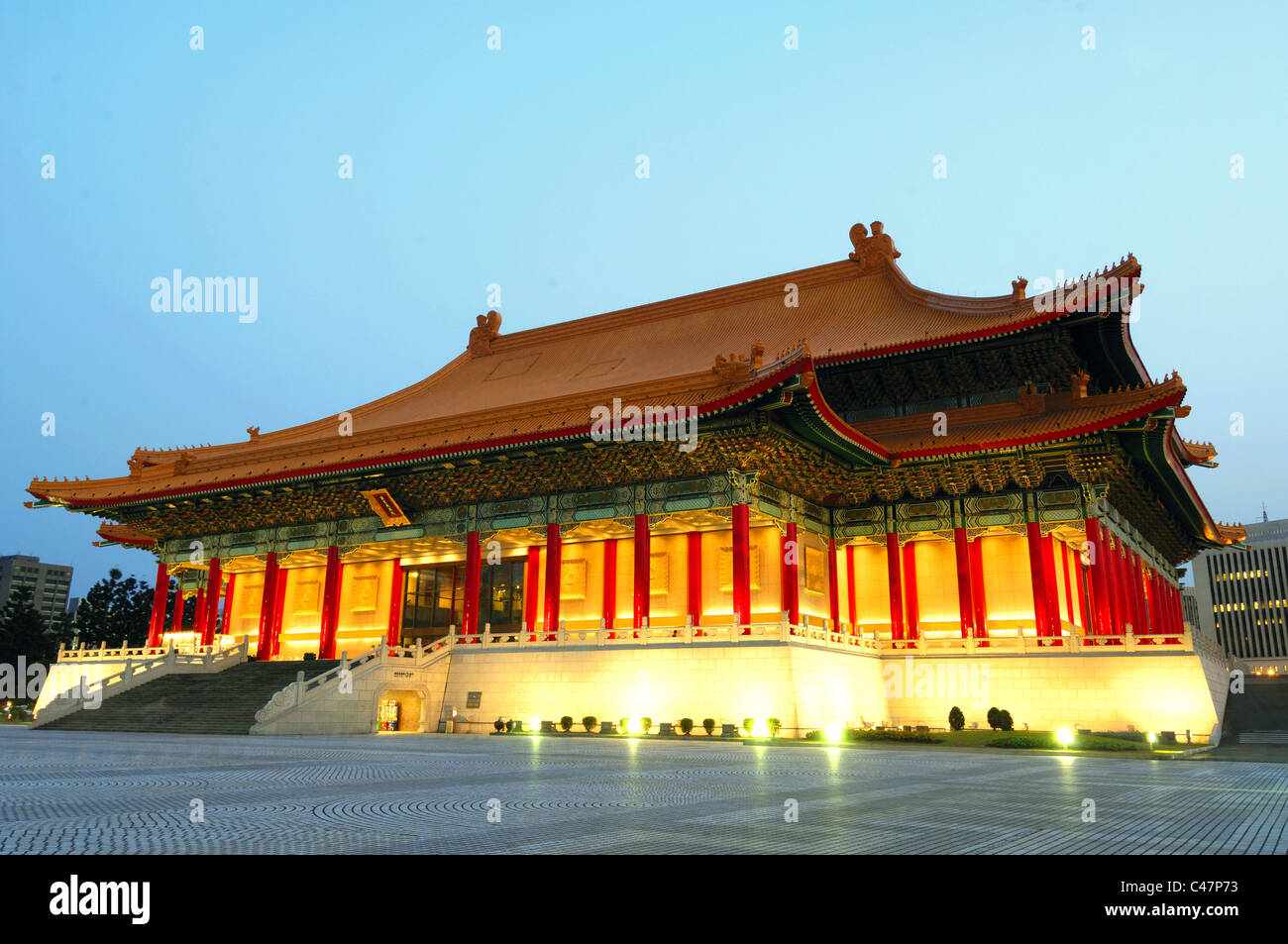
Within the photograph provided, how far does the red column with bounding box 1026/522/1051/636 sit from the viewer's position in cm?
2916

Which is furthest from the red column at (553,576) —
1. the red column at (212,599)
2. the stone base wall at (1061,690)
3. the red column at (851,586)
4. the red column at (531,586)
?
the red column at (212,599)

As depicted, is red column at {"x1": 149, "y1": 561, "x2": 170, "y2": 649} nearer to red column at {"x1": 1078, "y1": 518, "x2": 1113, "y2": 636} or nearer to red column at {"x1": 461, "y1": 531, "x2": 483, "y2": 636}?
red column at {"x1": 461, "y1": 531, "x2": 483, "y2": 636}

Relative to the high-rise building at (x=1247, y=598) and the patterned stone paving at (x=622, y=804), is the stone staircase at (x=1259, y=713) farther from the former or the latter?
the high-rise building at (x=1247, y=598)

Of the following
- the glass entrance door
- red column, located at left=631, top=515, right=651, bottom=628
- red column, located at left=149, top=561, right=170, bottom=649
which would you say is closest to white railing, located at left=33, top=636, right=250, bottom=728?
red column, located at left=149, top=561, right=170, bottom=649

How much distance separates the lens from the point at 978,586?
31.8 metres

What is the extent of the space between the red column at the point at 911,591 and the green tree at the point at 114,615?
49030mm

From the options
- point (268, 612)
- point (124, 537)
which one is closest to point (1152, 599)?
point (268, 612)

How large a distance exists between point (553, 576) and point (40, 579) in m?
150

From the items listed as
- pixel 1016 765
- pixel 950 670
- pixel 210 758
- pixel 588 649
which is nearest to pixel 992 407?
pixel 950 670

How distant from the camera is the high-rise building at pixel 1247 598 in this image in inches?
4094

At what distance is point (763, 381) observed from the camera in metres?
26.2

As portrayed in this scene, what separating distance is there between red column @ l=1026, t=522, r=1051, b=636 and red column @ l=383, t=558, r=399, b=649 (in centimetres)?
2295

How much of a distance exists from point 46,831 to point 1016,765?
500 inches

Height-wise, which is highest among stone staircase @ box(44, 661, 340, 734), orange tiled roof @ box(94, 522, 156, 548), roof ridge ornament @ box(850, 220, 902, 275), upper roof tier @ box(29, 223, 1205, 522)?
roof ridge ornament @ box(850, 220, 902, 275)
